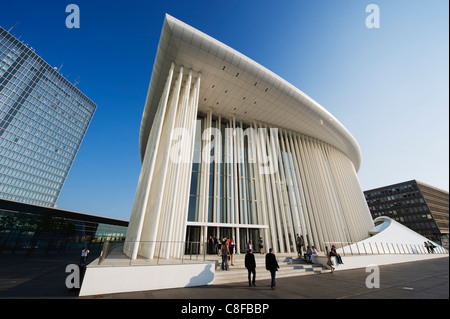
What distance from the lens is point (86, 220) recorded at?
1135 inches

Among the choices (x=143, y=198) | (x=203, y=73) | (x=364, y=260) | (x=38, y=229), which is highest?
(x=203, y=73)

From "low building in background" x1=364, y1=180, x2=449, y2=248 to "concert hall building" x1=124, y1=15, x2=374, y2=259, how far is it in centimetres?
4769

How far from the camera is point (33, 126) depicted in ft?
176

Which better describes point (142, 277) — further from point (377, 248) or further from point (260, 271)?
point (377, 248)

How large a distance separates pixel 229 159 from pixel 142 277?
1219 centimetres

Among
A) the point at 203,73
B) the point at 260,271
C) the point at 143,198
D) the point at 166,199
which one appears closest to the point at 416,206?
the point at 260,271

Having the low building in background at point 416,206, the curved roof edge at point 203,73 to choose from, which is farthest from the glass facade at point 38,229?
the low building in background at point 416,206

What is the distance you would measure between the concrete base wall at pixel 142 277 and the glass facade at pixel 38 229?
66.7ft

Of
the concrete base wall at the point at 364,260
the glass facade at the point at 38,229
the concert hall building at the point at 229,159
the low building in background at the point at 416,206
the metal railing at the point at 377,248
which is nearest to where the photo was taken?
the concrete base wall at the point at 364,260

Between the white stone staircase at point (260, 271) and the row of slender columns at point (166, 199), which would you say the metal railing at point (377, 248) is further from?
the row of slender columns at point (166, 199)

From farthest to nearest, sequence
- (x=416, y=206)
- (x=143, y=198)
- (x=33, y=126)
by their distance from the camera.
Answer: (x=33, y=126), (x=416, y=206), (x=143, y=198)

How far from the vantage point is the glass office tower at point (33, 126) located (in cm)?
4841

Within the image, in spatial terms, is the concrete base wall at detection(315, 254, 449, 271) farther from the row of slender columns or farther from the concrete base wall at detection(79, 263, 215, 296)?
the row of slender columns
